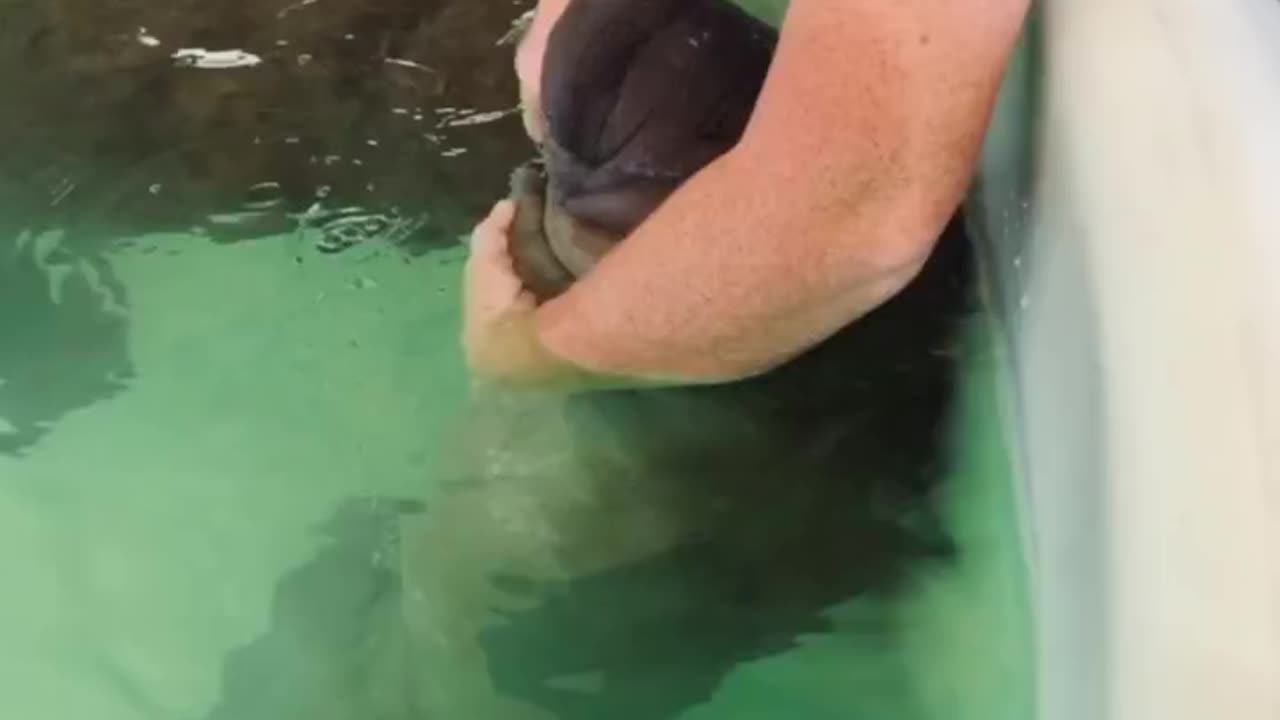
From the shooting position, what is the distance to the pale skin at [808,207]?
645 mm

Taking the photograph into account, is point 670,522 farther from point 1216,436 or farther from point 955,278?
point 1216,436

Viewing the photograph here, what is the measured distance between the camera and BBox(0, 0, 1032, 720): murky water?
852mm

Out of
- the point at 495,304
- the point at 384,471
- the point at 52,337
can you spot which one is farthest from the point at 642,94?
the point at 52,337

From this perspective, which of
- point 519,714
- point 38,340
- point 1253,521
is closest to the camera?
point 1253,521

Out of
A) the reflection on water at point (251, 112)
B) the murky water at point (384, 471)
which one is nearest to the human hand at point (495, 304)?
the murky water at point (384, 471)

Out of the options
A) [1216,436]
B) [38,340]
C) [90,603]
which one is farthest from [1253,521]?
[38,340]

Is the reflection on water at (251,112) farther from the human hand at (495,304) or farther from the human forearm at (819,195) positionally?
the human forearm at (819,195)

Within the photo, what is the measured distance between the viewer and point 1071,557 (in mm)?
709

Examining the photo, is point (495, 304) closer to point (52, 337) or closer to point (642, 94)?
point (642, 94)

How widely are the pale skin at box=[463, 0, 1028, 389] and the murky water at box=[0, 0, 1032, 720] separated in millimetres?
69

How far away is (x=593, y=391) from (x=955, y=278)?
0.20 metres

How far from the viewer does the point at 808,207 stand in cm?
68

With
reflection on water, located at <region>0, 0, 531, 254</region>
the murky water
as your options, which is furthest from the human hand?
reflection on water, located at <region>0, 0, 531, 254</region>

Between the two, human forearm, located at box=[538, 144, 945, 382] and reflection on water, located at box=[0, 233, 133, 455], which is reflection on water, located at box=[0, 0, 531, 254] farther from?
human forearm, located at box=[538, 144, 945, 382]
